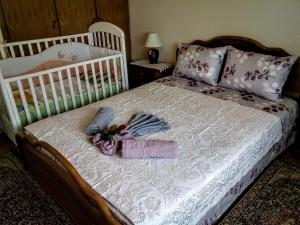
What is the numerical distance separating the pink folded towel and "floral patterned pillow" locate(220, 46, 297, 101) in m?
1.14

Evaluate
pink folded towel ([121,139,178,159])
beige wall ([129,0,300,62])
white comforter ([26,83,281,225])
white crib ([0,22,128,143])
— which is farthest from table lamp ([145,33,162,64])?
pink folded towel ([121,139,178,159])

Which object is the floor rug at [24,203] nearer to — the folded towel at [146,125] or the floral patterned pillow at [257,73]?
the folded towel at [146,125]

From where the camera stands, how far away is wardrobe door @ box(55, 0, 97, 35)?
10.2ft

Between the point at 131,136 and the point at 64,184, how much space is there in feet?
1.60

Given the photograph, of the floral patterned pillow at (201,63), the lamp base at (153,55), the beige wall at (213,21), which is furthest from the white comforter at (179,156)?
the lamp base at (153,55)

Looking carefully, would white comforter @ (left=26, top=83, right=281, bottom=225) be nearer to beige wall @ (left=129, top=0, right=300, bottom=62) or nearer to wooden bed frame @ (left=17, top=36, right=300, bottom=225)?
wooden bed frame @ (left=17, top=36, right=300, bottom=225)

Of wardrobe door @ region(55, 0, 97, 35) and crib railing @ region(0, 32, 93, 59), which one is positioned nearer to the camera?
crib railing @ region(0, 32, 93, 59)

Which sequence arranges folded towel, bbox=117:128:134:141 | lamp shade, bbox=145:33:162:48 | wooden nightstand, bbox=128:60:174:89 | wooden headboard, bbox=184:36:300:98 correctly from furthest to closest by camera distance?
lamp shade, bbox=145:33:162:48
wooden nightstand, bbox=128:60:174:89
wooden headboard, bbox=184:36:300:98
folded towel, bbox=117:128:134:141

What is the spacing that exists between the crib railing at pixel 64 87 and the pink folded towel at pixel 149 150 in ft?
3.64

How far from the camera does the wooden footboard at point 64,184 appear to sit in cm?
115

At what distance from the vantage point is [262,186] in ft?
6.37

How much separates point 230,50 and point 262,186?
4.20 ft

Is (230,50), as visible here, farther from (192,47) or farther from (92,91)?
(92,91)

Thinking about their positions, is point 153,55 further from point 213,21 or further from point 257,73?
point 257,73
